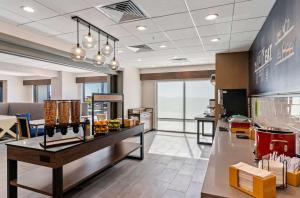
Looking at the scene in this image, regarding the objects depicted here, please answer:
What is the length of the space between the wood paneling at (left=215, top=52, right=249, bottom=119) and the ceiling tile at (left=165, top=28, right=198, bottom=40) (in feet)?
5.99

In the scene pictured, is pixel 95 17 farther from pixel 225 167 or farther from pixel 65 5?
pixel 225 167

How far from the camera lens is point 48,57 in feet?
13.0

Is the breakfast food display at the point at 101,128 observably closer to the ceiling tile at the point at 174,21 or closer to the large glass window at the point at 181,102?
the ceiling tile at the point at 174,21

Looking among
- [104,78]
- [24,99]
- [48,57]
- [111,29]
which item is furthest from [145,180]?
[24,99]

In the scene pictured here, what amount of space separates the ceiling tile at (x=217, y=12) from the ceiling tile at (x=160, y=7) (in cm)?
26

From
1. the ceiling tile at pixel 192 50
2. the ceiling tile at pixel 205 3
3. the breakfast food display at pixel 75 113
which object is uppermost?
the ceiling tile at pixel 192 50

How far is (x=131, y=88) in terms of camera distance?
289 inches

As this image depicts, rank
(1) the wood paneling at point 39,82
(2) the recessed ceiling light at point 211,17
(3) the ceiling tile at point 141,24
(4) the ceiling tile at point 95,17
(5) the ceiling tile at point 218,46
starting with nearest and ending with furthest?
(4) the ceiling tile at point 95,17 → (2) the recessed ceiling light at point 211,17 → (3) the ceiling tile at point 141,24 → (5) the ceiling tile at point 218,46 → (1) the wood paneling at point 39,82

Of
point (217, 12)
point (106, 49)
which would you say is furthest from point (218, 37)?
point (106, 49)

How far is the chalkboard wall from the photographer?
6.00ft

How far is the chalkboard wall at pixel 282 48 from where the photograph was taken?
183 cm

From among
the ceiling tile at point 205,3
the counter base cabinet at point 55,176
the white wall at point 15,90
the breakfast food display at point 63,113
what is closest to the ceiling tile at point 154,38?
the ceiling tile at point 205,3

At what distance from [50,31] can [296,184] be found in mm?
3989

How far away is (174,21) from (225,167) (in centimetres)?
241
